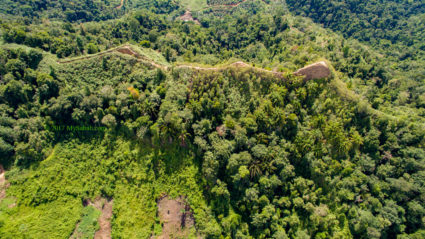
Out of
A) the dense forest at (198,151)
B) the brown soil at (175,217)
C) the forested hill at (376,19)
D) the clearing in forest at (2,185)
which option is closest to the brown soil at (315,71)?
the dense forest at (198,151)

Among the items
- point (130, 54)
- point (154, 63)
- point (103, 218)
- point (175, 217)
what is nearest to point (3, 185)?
point (103, 218)

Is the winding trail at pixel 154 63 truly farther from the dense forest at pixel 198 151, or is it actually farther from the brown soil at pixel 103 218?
the brown soil at pixel 103 218

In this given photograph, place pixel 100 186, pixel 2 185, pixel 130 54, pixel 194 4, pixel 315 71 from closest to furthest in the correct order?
pixel 2 185, pixel 100 186, pixel 315 71, pixel 130 54, pixel 194 4

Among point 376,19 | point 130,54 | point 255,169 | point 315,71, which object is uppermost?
point 376,19

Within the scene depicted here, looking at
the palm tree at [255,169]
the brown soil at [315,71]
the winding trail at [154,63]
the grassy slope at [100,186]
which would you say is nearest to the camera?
the grassy slope at [100,186]

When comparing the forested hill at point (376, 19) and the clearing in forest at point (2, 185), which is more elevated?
the forested hill at point (376, 19)

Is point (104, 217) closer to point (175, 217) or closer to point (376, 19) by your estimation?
point (175, 217)
